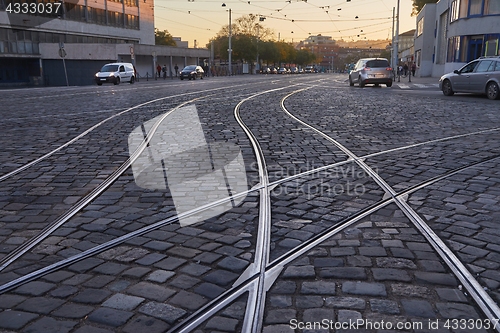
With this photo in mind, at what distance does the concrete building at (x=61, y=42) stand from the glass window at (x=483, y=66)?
3281 centimetres

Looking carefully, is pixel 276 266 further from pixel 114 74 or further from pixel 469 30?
pixel 469 30

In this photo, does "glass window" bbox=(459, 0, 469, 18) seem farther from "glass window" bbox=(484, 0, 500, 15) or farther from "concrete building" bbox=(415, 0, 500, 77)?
"glass window" bbox=(484, 0, 500, 15)

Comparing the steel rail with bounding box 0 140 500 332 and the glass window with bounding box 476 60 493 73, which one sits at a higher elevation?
the glass window with bounding box 476 60 493 73

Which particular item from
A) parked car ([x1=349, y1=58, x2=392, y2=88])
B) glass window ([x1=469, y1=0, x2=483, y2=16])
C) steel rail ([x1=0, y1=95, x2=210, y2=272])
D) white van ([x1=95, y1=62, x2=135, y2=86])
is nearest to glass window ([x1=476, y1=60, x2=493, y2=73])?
parked car ([x1=349, y1=58, x2=392, y2=88])

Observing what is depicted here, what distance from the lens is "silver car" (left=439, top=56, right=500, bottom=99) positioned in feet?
60.0

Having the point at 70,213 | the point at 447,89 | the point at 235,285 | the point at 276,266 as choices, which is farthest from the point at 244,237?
the point at 447,89

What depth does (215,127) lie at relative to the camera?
1077 centimetres

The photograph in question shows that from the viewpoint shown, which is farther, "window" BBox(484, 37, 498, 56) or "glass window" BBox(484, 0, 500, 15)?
"glass window" BBox(484, 0, 500, 15)

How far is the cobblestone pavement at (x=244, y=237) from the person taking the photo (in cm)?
289

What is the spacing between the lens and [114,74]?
37.5m

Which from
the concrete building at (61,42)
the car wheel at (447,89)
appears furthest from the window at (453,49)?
the concrete building at (61,42)

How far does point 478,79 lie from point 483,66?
1.77 feet

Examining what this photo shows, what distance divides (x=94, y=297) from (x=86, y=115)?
11.1 m

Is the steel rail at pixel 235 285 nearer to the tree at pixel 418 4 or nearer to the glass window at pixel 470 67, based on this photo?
the glass window at pixel 470 67
